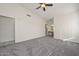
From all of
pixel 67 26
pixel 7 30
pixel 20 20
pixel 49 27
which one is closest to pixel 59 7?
pixel 67 26

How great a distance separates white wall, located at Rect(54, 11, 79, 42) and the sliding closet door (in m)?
4.50

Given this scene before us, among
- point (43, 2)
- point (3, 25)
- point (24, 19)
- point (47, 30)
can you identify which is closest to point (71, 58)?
point (43, 2)

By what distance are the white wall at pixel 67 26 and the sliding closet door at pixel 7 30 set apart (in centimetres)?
450

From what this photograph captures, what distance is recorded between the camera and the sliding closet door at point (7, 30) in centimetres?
485

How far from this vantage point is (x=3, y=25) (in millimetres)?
4934

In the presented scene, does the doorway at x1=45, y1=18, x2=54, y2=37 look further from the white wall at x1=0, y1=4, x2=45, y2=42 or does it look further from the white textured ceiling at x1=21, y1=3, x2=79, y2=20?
the white textured ceiling at x1=21, y1=3, x2=79, y2=20

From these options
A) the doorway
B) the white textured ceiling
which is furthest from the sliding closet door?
the doorway

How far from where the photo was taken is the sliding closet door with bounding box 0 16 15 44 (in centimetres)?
485

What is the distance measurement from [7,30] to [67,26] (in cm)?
504

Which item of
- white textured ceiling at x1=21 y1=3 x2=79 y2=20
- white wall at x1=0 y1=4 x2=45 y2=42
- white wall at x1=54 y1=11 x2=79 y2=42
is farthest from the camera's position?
white wall at x1=54 y1=11 x2=79 y2=42

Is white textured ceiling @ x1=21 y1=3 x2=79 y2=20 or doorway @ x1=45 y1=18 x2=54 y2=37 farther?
doorway @ x1=45 y1=18 x2=54 y2=37

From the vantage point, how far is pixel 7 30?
17.2 feet

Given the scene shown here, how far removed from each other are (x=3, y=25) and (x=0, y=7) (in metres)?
1.15

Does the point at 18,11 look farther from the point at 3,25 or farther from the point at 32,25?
the point at 32,25
